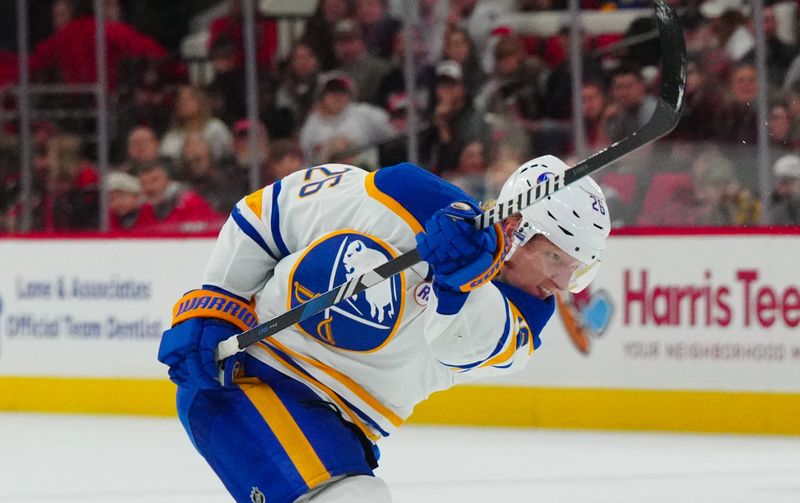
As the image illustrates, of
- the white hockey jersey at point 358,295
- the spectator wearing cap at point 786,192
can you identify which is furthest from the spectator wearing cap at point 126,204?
the white hockey jersey at point 358,295

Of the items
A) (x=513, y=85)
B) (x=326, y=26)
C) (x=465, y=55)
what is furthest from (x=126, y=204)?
(x=513, y=85)

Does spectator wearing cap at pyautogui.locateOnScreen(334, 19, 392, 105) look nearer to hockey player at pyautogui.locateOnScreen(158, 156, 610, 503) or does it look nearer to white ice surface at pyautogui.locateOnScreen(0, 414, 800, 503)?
white ice surface at pyautogui.locateOnScreen(0, 414, 800, 503)

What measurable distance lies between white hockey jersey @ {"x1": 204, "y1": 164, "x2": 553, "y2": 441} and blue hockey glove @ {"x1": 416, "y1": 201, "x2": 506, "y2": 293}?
0.15 meters

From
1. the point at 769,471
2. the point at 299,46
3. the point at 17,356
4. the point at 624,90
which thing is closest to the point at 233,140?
the point at 299,46

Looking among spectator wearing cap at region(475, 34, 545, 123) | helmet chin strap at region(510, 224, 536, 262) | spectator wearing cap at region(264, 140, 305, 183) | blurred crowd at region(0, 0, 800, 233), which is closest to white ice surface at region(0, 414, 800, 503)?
Answer: blurred crowd at region(0, 0, 800, 233)

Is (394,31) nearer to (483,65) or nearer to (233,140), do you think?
(483,65)

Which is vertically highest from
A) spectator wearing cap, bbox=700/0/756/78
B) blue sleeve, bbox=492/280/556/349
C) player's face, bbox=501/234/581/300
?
spectator wearing cap, bbox=700/0/756/78

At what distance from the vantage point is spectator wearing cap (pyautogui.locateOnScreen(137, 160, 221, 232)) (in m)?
5.91

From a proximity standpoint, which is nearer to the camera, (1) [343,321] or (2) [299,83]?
(1) [343,321]

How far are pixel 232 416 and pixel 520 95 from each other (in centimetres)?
346

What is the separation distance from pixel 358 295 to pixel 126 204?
3.84 metres

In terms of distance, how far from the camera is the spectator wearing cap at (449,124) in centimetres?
567

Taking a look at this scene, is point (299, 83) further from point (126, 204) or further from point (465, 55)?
point (126, 204)

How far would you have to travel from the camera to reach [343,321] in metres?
2.44
